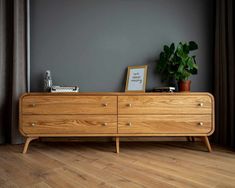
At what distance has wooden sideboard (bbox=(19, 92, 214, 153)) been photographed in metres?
1.71

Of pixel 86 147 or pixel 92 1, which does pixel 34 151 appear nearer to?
pixel 86 147

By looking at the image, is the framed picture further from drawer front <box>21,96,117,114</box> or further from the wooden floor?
the wooden floor

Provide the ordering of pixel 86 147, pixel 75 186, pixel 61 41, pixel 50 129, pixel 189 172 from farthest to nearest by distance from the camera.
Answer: pixel 61 41, pixel 86 147, pixel 50 129, pixel 189 172, pixel 75 186

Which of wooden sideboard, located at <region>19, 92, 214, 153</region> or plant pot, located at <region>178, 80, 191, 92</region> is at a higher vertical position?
plant pot, located at <region>178, 80, 191, 92</region>

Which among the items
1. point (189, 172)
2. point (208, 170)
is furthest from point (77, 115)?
point (208, 170)

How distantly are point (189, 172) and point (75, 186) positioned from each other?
0.85 m

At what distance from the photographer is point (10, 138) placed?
201cm

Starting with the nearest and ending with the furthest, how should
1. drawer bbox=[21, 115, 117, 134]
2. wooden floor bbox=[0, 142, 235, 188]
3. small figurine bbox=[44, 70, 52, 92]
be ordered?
wooden floor bbox=[0, 142, 235, 188], drawer bbox=[21, 115, 117, 134], small figurine bbox=[44, 70, 52, 92]

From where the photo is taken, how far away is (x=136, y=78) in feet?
6.98

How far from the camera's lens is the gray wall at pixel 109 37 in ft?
7.09

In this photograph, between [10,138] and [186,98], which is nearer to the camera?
[186,98]

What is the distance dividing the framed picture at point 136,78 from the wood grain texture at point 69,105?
47 cm

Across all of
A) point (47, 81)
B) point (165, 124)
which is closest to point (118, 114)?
point (165, 124)

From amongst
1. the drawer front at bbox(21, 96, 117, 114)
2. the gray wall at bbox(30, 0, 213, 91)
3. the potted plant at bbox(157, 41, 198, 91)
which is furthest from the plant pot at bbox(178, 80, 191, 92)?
the drawer front at bbox(21, 96, 117, 114)
